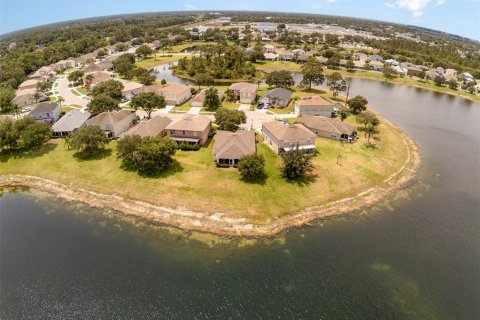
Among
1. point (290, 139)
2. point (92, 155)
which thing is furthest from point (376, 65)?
point (92, 155)

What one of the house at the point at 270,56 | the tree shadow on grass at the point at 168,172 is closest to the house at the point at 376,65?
the house at the point at 270,56

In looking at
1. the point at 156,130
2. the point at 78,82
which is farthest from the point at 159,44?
the point at 156,130

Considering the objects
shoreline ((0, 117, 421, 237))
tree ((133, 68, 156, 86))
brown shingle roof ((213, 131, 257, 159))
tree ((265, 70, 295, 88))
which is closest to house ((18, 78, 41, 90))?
tree ((133, 68, 156, 86))

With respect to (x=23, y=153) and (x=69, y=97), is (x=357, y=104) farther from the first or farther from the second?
(x=69, y=97)

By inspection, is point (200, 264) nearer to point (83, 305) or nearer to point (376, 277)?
point (83, 305)

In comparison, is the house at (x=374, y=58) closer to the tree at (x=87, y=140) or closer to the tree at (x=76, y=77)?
the tree at (x=76, y=77)

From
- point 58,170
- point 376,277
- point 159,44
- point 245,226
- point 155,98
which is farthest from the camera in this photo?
point 159,44
